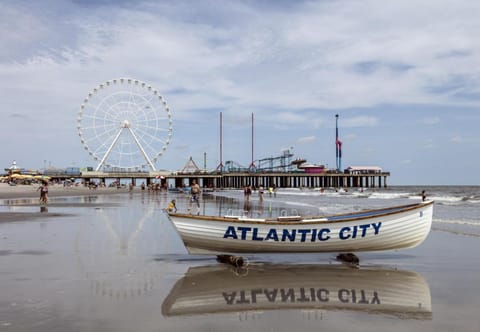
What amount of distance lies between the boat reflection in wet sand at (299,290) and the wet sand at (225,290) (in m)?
0.02

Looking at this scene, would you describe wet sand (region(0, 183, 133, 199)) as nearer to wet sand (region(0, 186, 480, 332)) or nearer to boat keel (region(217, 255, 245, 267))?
wet sand (region(0, 186, 480, 332))

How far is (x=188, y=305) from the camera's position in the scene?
6.85 m

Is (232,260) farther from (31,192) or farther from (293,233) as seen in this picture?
(31,192)

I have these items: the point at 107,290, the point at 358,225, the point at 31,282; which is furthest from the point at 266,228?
the point at 31,282

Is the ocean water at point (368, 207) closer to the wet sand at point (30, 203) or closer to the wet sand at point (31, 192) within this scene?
the wet sand at point (30, 203)

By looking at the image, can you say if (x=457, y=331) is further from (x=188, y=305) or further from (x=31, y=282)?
(x=31, y=282)

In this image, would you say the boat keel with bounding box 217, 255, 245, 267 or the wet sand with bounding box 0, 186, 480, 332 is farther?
the boat keel with bounding box 217, 255, 245, 267

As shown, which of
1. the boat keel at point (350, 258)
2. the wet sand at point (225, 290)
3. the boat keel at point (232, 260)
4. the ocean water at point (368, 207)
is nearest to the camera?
the wet sand at point (225, 290)

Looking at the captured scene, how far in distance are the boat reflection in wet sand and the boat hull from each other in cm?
51

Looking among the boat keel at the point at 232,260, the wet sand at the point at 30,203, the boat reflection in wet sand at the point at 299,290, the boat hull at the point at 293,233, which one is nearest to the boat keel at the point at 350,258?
the boat hull at the point at 293,233

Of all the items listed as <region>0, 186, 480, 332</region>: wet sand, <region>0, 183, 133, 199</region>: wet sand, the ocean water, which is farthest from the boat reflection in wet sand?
<region>0, 183, 133, 199</region>: wet sand

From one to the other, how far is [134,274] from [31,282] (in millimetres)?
1818

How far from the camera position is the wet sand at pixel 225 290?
6043 millimetres

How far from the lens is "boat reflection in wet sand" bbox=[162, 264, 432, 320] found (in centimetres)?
679
